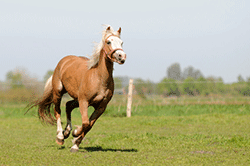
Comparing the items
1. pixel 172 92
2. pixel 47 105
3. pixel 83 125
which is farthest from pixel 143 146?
pixel 172 92

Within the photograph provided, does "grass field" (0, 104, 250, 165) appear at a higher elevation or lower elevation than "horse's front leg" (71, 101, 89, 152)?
lower

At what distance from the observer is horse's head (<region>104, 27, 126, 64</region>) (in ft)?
17.6

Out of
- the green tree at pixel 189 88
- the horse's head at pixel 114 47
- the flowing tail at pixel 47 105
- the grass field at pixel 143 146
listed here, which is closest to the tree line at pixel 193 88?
the green tree at pixel 189 88

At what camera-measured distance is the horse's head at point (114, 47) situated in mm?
5367

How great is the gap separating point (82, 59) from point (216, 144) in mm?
3743

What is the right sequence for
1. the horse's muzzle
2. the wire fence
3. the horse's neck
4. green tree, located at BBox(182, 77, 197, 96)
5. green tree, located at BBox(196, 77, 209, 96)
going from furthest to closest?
green tree, located at BBox(182, 77, 197, 96)
green tree, located at BBox(196, 77, 209, 96)
the wire fence
the horse's neck
the horse's muzzle

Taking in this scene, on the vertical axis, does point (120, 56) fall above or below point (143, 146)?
above

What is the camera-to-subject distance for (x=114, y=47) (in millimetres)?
5562

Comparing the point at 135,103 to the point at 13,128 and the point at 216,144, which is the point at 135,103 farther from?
the point at 216,144

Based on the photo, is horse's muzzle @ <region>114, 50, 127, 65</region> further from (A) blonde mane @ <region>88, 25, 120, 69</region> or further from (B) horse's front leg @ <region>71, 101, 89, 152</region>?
(B) horse's front leg @ <region>71, 101, 89, 152</region>

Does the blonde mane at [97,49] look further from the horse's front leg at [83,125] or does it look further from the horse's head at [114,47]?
the horse's front leg at [83,125]

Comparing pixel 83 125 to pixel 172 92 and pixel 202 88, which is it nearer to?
pixel 172 92

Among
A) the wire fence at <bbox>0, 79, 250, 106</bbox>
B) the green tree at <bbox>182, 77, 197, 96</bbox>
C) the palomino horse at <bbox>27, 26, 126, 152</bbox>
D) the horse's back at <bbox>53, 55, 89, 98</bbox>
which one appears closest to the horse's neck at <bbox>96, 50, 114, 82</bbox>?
the palomino horse at <bbox>27, 26, 126, 152</bbox>

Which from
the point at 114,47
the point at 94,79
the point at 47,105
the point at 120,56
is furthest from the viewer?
the point at 47,105
